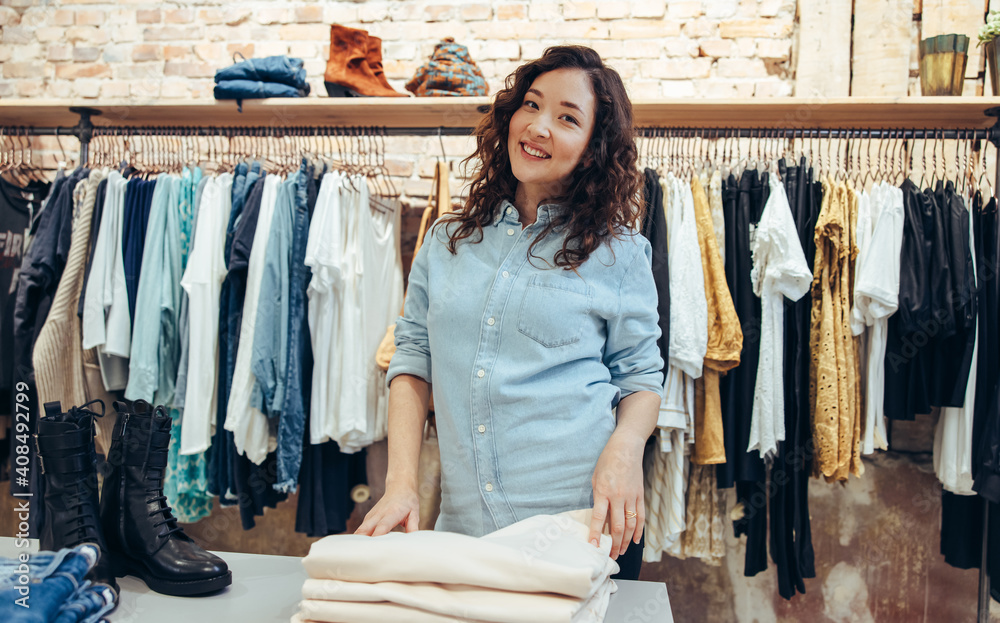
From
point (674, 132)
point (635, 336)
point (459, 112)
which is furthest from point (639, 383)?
point (459, 112)

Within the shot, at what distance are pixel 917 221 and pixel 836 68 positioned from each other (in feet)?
2.90

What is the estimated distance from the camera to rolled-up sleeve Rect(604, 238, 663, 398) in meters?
1.14

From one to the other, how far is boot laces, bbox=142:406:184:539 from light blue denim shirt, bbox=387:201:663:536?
1.31 feet

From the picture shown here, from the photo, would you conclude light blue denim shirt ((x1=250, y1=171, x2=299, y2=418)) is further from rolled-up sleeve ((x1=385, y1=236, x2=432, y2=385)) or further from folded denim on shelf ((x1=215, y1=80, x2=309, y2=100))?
rolled-up sleeve ((x1=385, y1=236, x2=432, y2=385))

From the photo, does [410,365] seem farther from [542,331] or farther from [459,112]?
[459,112]

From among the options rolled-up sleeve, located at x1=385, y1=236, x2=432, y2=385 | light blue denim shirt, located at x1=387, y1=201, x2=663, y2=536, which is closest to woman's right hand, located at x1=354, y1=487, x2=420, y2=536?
light blue denim shirt, located at x1=387, y1=201, x2=663, y2=536

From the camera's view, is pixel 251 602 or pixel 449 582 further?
pixel 251 602

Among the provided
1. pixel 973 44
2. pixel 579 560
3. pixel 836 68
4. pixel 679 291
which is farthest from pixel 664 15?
pixel 579 560

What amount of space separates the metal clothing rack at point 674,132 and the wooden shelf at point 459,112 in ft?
0.12

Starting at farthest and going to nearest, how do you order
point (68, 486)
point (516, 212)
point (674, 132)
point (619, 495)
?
1. point (674, 132)
2. point (516, 212)
3. point (619, 495)
4. point (68, 486)

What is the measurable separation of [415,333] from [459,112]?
1.25 meters

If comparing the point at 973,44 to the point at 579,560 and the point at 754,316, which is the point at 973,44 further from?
the point at 579,560

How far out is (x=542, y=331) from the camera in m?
1.08

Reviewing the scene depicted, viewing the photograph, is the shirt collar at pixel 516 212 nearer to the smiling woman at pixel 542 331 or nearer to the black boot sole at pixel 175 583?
the smiling woman at pixel 542 331
